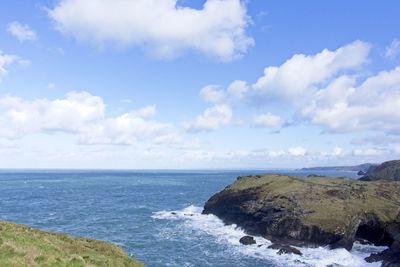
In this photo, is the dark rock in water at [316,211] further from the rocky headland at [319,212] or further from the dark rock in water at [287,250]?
the dark rock in water at [287,250]

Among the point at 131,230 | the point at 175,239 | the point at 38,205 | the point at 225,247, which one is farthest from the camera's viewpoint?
the point at 38,205

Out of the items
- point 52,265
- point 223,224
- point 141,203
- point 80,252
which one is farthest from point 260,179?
point 52,265

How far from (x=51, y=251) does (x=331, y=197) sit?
67767 mm

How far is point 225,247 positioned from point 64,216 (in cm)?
4791

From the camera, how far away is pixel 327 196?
281 ft

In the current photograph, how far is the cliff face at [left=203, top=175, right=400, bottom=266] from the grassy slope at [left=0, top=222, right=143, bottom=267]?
45342 mm

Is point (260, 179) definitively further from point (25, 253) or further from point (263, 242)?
point (25, 253)

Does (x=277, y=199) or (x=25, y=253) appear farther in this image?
(x=277, y=199)

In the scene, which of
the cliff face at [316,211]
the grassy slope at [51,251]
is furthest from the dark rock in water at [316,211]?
the grassy slope at [51,251]

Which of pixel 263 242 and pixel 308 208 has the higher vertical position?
pixel 308 208

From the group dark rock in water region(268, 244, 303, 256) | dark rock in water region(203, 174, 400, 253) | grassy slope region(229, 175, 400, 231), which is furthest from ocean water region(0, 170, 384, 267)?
grassy slope region(229, 175, 400, 231)

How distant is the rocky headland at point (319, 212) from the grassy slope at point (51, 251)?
42828 millimetres

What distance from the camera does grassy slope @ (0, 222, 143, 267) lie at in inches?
1022

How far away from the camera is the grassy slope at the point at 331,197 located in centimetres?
7488
